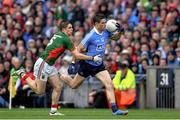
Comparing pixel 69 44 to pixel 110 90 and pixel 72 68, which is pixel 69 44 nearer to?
pixel 110 90

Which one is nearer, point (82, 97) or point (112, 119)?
point (112, 119)

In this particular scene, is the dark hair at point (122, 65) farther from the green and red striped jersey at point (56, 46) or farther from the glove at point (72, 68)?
the green and red striped jersey at point (56, 46)

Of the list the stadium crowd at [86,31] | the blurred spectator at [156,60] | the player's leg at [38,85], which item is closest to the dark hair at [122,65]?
the stadium crowd at [86,31]

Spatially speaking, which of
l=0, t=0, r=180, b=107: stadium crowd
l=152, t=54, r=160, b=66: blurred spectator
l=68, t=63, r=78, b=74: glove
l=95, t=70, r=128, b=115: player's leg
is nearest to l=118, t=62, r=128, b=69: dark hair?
l=0, t=0, r=180, b=107: stadium crowd

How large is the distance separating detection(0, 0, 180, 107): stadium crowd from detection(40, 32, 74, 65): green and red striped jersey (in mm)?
5696

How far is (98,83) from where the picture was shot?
26.8 meters

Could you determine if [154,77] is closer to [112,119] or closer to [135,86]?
[135,86]

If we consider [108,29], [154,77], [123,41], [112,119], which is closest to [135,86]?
[154,77]

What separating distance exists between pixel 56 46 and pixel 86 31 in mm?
9671

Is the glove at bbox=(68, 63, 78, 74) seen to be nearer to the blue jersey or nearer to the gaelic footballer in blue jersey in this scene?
the gaelic footballer in blue jersey

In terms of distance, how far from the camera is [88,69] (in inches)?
799

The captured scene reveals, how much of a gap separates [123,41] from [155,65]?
1.89 metres

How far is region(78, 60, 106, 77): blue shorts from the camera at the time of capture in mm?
20203

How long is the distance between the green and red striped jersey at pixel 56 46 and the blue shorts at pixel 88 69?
72cm
